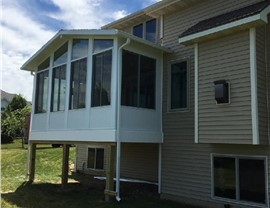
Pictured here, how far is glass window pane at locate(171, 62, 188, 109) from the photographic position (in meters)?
10.7

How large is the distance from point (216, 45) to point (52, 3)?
5.47m

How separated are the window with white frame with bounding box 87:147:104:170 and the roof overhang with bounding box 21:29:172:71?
4.84 metres

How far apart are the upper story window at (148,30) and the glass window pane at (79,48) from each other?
2.64m

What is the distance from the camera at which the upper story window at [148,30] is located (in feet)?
40.7

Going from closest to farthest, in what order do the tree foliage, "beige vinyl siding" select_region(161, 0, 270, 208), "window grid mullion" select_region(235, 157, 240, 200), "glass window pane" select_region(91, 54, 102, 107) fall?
"window grid mullion" select_region(235, 157, 240, 200), "beige vinyl siding" select_region(161, 0, 270, 208), "glass window pane" select_region(91, 54, 102, 107), the tree foliage

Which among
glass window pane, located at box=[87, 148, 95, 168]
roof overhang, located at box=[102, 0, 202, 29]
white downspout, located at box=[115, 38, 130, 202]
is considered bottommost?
glass window pane, located at box=[87, 148, 95, 168]

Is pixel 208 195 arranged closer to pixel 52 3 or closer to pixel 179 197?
pixel 179 197

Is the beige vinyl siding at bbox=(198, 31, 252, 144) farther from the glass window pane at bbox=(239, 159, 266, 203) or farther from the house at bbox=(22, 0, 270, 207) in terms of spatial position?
the glass window pane at bbox=(239, 159, 266, 203)

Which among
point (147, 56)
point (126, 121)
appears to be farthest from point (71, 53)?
point (126, 121)

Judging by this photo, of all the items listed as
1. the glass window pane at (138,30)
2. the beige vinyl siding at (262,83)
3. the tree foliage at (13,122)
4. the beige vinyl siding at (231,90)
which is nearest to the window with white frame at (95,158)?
the glass window pane at (138,30)

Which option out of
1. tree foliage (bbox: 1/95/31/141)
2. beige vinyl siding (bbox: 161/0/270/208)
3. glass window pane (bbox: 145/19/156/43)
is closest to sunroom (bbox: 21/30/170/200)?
beige vinyl siding (bbox: 161/0/270/208)

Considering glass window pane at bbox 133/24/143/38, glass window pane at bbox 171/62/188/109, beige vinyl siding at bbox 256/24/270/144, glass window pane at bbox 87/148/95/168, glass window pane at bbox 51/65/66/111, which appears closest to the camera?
beige vinyl siding at bbox 256/24/270/144

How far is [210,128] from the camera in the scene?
868 cm

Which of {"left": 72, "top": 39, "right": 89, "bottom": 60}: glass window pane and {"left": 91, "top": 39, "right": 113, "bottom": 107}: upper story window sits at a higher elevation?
{"left": 72, "top": 39, "right": 89, "bottom": 60}: glass window pane
